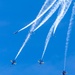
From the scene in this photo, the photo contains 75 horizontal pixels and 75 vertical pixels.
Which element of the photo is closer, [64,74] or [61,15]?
[61,15]

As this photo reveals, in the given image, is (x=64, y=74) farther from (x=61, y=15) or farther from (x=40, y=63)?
(x=61, y=15)

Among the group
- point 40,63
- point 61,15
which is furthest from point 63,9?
point 40,63

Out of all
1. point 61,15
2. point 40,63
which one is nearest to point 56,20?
point 61,15

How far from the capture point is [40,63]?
217ft

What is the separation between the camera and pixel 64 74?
66.2 m

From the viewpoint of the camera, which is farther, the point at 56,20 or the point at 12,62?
the point at 12,62

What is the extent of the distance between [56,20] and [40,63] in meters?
12.6

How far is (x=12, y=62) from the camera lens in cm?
6650

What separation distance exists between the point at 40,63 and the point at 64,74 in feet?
17.2

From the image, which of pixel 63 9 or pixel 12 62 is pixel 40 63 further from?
pixel 63 9

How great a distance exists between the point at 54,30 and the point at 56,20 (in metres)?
1.97

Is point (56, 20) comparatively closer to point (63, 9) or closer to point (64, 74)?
point (63, 9)

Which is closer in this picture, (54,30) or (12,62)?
(54,30)

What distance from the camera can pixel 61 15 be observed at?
56.2 meters
